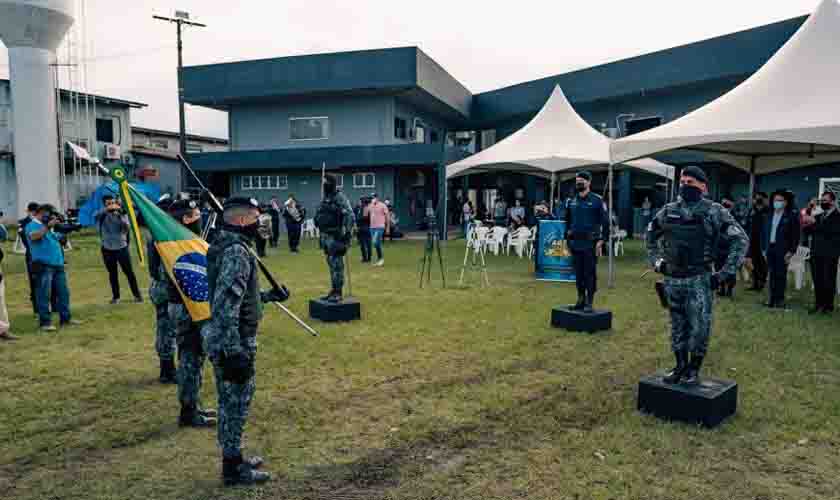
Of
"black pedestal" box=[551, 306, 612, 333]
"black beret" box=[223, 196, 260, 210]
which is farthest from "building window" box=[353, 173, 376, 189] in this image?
"black beret" box=[223, 196, 260, 210]

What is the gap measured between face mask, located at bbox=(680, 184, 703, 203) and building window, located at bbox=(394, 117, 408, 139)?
24167 mm

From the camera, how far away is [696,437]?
4539mm

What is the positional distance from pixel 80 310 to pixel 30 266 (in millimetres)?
1713

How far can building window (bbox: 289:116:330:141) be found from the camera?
28.4 meters

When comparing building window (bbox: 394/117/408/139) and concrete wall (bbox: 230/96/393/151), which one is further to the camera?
building window (bbox: 394/117/408/139)

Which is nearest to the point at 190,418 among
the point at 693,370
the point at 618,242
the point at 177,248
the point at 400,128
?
the point at 177,248

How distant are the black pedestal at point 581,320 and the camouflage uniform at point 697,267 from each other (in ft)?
9.28

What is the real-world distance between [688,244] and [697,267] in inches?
8.4

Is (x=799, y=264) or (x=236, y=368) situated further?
(x=799, y=264)

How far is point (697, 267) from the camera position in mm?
4793

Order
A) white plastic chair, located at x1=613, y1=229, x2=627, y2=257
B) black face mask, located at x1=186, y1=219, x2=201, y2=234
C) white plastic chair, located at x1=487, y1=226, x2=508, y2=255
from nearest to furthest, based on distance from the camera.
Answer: black face mask, located at x1=186, y1=219, x2=201, y2=234, white plastic chair, located at x1=613, y1=229, x2=627, y2=257, white plastic chair, located at x1=487, y1=226, x2=508, y2=255

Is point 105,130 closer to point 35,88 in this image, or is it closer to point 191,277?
point 35,88

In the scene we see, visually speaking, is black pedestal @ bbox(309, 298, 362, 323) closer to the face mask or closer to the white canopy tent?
the face mask

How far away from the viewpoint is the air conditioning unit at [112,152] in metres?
31.4
